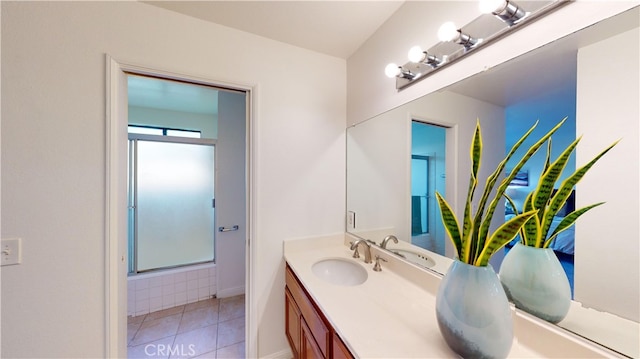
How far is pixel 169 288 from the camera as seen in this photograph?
7.23ft

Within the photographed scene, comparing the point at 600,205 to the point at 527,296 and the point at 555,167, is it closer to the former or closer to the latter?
the point at 555,167

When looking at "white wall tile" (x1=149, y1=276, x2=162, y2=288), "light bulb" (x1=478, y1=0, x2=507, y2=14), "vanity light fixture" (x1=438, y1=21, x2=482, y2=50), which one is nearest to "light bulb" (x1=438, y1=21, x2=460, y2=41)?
"vanity light fixture" (x1=438, y1=21, x2=482, y2=50)

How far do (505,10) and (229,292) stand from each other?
9.91 ft

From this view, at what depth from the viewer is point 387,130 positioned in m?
1.41

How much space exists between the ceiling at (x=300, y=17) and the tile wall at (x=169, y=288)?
7.64 ft

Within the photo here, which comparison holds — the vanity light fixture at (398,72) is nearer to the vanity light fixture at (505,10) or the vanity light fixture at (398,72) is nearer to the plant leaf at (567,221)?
the vanity light fixture at (505,10)

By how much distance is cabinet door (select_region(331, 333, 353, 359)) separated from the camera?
73cm

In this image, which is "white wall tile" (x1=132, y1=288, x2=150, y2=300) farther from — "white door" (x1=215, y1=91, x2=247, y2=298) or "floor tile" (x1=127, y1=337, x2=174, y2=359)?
"white door" (x1=215, y1=91, x2=247, y2=298)

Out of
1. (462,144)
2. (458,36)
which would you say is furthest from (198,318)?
(458,36)

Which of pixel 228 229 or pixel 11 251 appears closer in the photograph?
pixel 11 251

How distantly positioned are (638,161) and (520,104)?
0.33m

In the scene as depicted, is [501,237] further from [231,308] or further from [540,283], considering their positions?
[231,308]

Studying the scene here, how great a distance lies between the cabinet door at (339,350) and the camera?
0.73 m

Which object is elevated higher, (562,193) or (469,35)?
(469,35)
